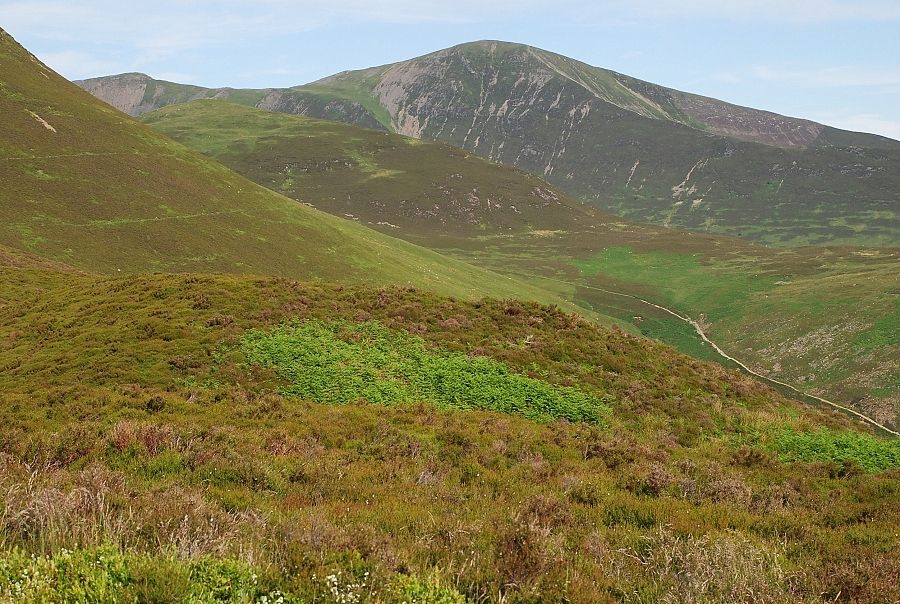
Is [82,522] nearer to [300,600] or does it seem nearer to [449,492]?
[300,600]

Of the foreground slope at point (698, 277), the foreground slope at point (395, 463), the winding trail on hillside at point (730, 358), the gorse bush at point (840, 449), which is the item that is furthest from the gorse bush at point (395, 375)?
the foreground slope at point (698, 277)

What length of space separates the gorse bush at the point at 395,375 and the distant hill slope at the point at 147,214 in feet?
125

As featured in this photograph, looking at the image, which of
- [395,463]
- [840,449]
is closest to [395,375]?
[395,463]

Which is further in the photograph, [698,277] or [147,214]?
[698,277]

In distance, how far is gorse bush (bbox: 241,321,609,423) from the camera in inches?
864

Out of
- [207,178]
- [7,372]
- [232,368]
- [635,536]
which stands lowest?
[7,372]

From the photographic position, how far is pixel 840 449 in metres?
18.1

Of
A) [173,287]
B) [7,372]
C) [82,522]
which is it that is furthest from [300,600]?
[173,287]

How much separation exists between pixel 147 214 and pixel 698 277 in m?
102

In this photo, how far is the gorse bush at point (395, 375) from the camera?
21953mm

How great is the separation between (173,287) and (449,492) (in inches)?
1023

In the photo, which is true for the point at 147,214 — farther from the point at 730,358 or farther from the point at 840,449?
→ the point at 730,358

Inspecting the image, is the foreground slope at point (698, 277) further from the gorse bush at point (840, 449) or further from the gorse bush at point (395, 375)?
the gorse bush at point (395, 375)

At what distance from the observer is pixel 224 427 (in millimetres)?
15742
